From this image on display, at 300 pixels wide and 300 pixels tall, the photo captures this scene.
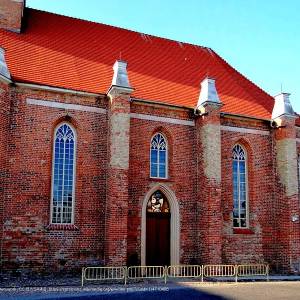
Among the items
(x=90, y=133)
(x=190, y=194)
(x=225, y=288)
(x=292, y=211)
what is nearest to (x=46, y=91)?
(x=90, y=133)

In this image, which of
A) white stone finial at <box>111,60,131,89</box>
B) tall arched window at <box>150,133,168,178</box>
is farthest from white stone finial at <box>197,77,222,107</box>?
white stone finial at <box>111,60,131,89</box>

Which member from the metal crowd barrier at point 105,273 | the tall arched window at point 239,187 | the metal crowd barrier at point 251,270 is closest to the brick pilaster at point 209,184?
the metal crowd barrier at point 251,270

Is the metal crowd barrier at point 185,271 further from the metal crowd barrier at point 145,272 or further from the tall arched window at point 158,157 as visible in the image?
the tall arched window at point 158,157

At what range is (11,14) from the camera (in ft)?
66.1

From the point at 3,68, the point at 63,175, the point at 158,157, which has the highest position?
the point at 3,68

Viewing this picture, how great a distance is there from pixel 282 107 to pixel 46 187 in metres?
11.6

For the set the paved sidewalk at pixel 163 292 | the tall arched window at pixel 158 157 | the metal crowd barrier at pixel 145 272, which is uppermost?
the tall arched window at pixel 158 157

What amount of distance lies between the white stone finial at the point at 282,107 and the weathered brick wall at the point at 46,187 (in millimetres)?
8490

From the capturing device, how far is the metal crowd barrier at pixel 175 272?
16000mm

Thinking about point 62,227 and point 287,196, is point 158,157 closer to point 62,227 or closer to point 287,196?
point 62,227

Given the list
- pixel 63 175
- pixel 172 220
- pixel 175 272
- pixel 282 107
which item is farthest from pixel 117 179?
pixel 282 107

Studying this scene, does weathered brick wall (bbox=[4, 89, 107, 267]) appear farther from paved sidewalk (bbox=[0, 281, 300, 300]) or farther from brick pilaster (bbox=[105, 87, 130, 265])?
paved sidewalk (bbox=[0, 281, 300, 300])

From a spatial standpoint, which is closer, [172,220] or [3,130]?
[3,130]

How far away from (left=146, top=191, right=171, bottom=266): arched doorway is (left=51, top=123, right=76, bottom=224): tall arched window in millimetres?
3390
